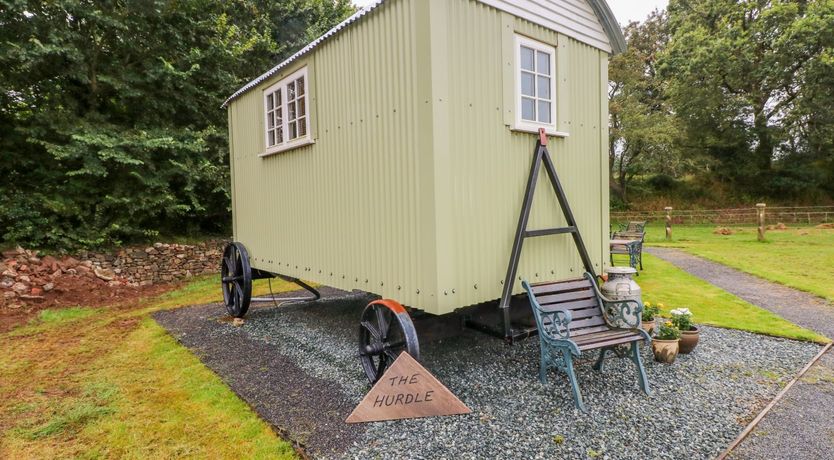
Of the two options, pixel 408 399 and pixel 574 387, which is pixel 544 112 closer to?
pixel 574 387

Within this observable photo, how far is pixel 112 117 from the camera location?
1059 centimetres

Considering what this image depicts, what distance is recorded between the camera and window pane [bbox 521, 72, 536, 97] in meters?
4.51

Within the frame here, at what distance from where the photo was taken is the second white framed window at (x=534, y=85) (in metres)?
4.44

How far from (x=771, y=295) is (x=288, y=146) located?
844 centimetres

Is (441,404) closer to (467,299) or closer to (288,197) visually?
(467,299)

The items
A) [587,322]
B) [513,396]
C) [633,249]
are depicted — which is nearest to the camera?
[513,396]

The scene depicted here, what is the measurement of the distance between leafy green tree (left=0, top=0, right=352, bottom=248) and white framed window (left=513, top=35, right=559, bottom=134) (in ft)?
28.2

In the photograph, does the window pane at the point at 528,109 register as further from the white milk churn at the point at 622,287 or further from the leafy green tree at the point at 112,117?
the leafy green tree at the point at 112,117

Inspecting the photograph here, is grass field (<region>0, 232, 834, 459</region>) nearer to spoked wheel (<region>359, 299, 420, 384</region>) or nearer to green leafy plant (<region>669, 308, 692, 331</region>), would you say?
spoked wheel (<region>359, 299, 420, 384</region>)

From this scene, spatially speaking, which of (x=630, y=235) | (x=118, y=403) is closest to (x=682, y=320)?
(x=118, y=403)

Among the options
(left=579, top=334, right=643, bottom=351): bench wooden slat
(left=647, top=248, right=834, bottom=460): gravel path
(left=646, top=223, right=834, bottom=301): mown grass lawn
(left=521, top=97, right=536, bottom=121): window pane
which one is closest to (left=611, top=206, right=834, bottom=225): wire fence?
(left=646, top=223, right=834, bottom=301): mown grass lawn

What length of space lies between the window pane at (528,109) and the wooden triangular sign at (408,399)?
2.70m

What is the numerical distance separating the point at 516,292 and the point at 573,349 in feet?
3.44

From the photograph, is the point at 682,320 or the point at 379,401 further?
the point at 682,320
